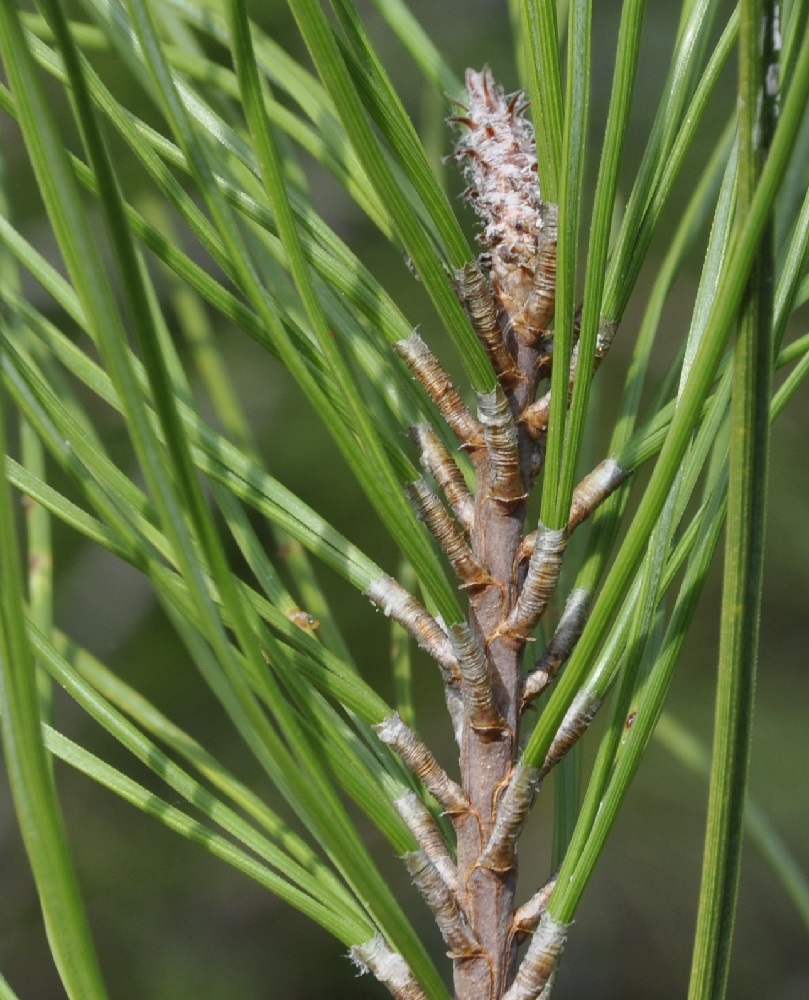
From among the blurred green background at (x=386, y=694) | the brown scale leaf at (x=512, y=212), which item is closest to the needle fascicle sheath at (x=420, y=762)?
the brown scale leaf at (x=512, y=212)

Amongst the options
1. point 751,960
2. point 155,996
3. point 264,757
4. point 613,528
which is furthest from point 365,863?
point 751,960

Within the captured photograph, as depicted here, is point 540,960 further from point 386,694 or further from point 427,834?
point 386,694

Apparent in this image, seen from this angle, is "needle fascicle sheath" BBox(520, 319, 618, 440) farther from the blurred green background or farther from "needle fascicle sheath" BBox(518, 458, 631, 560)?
the blurred green background

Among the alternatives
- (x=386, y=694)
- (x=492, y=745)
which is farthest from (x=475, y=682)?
(x=386, y=694)

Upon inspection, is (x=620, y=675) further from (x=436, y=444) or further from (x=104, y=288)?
(x=104, y=288)

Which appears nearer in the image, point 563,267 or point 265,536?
point 563,267

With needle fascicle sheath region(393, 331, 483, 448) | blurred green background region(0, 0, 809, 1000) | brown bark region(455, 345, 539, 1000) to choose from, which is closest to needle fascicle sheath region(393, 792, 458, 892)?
brown bark region(455, 345, 539, 1000)
